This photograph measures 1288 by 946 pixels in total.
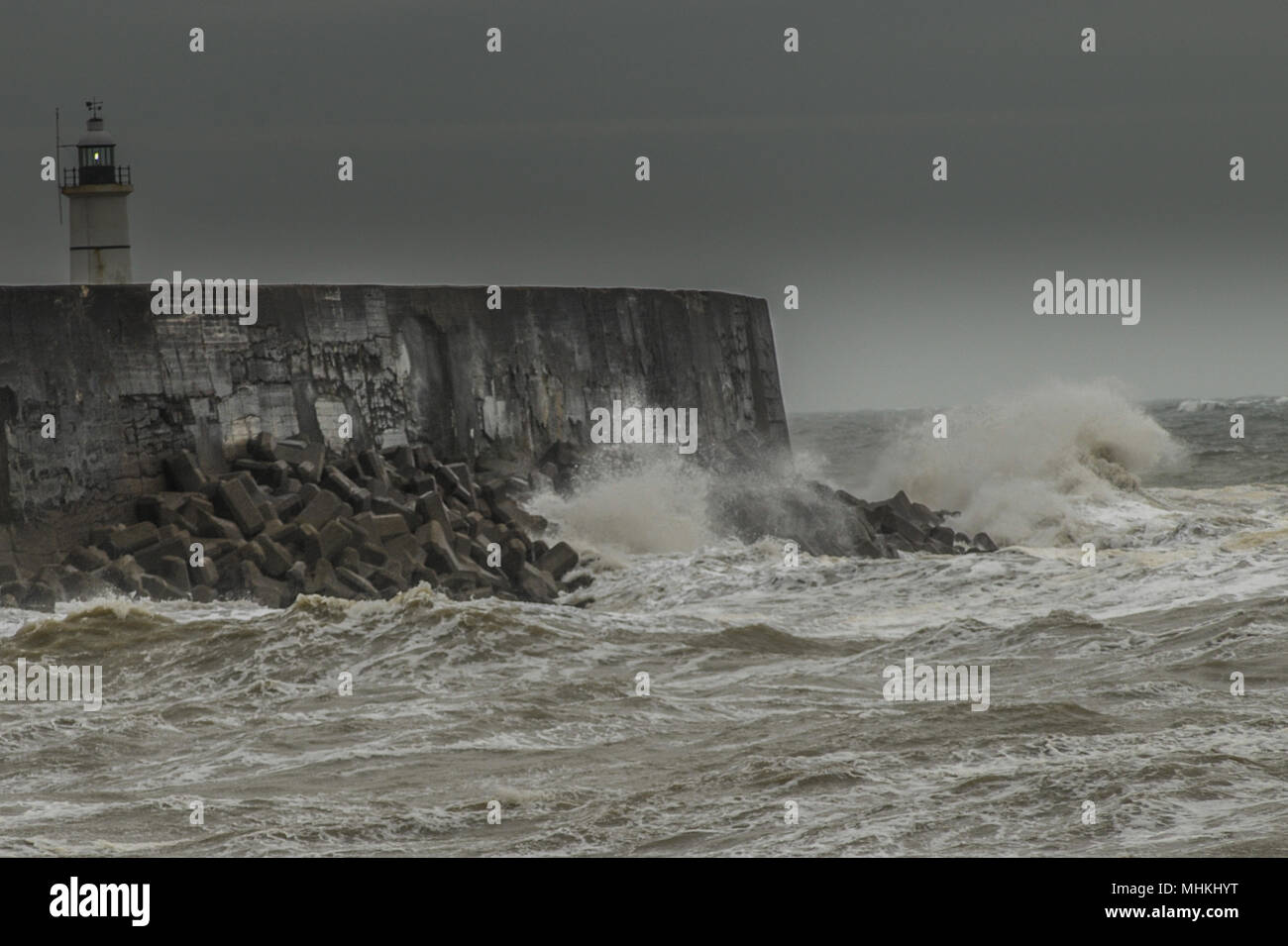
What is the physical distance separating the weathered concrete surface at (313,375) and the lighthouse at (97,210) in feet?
25.7

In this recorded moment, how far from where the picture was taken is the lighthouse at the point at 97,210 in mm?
23891

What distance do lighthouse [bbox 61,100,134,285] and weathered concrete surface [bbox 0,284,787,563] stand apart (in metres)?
7.83

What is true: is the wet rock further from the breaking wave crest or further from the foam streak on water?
the breaking wave crest

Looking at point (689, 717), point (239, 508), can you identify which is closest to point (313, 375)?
point (239, 508)

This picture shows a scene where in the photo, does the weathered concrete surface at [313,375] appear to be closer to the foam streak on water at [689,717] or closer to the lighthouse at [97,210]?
the foam streak on water at [689,717]

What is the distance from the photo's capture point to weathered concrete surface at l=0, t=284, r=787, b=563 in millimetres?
14523

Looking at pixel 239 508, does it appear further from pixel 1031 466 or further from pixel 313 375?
pixel 1031 466

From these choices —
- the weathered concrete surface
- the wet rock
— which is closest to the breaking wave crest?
the weathered concrete surface

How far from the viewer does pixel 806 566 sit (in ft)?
54.7

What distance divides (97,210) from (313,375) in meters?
9.07
